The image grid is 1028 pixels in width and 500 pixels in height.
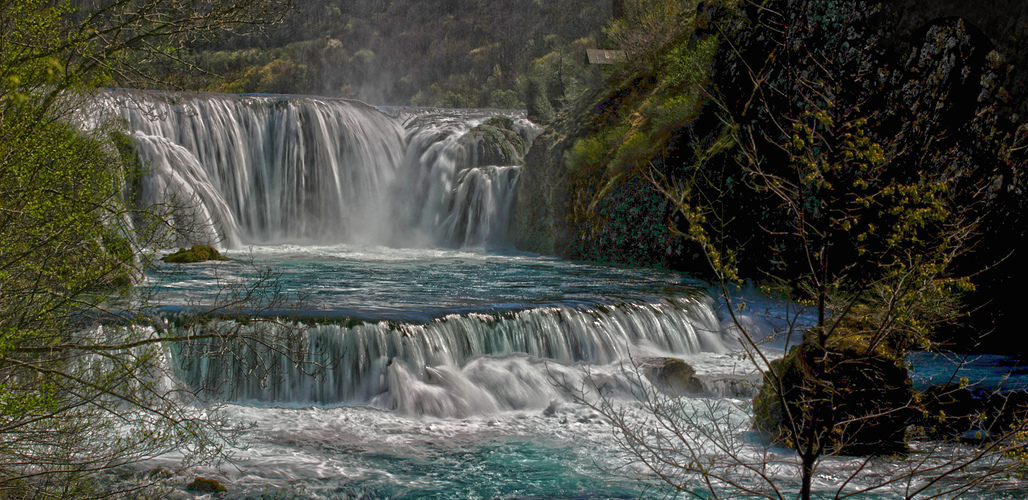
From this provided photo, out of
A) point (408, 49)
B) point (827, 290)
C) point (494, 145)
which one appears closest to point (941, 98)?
point (827, 290)

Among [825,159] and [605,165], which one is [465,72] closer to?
[605,165]

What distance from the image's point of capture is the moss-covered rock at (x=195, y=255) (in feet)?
51.0

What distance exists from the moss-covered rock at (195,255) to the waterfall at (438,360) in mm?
6927

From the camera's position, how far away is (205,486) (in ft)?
20.5

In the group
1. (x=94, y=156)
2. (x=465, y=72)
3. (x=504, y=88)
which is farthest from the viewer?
(x=465, y=72)

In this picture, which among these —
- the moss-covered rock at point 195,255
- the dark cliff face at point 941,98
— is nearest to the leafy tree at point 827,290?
the dark cliff face at point 941,98

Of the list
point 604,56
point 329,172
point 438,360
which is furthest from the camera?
point 604,56

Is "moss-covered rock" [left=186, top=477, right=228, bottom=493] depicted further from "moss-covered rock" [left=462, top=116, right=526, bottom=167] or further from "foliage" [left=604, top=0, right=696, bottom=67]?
"moss-covered rock" [left=462, top=116, right=526, bottom=167]

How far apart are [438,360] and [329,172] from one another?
15007 mm

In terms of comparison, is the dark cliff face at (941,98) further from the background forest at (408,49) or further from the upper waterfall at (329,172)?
the background forest at (408,49)

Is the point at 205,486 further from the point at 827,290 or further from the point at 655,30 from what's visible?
the point at 655,30

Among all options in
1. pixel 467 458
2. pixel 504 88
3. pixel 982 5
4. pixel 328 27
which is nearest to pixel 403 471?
pixel 467 458

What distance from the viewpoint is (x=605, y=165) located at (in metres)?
19.0

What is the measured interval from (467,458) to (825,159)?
5.03m
